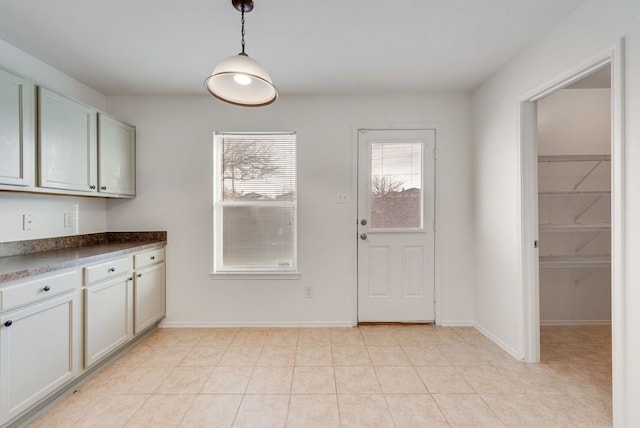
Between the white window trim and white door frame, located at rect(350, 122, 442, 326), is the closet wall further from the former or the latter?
the white window trim

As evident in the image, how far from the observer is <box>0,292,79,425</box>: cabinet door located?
5.20ft

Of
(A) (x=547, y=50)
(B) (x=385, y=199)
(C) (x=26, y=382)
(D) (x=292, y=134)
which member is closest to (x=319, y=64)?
(D) (x=292, y=134)

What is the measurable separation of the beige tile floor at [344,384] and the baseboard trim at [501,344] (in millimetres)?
53

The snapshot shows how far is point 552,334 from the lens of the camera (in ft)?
9.73

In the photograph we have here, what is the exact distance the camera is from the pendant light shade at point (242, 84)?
5.03 ft

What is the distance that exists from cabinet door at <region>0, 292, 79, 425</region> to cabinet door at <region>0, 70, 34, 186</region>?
847mm

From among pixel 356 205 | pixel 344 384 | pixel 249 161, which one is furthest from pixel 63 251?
pixel 356 205

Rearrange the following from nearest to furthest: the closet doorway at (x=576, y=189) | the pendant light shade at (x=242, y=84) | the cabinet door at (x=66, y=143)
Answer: the pendant light shade at (x=242, y=84) < the cabinet door at (x=66, y=143) < the closet doorway at (x=576, y=189)

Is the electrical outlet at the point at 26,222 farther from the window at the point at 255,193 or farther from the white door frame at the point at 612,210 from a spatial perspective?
the white door frame at the point at 612,210

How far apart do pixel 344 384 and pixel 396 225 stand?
1.66 metres

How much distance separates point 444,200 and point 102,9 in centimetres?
317

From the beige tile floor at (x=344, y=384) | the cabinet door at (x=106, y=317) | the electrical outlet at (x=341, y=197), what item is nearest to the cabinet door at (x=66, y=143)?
the cabinet door at (x=106, y=317)

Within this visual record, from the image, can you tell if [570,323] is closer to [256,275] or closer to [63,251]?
[256,275]

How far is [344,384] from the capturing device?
84.0 inches
